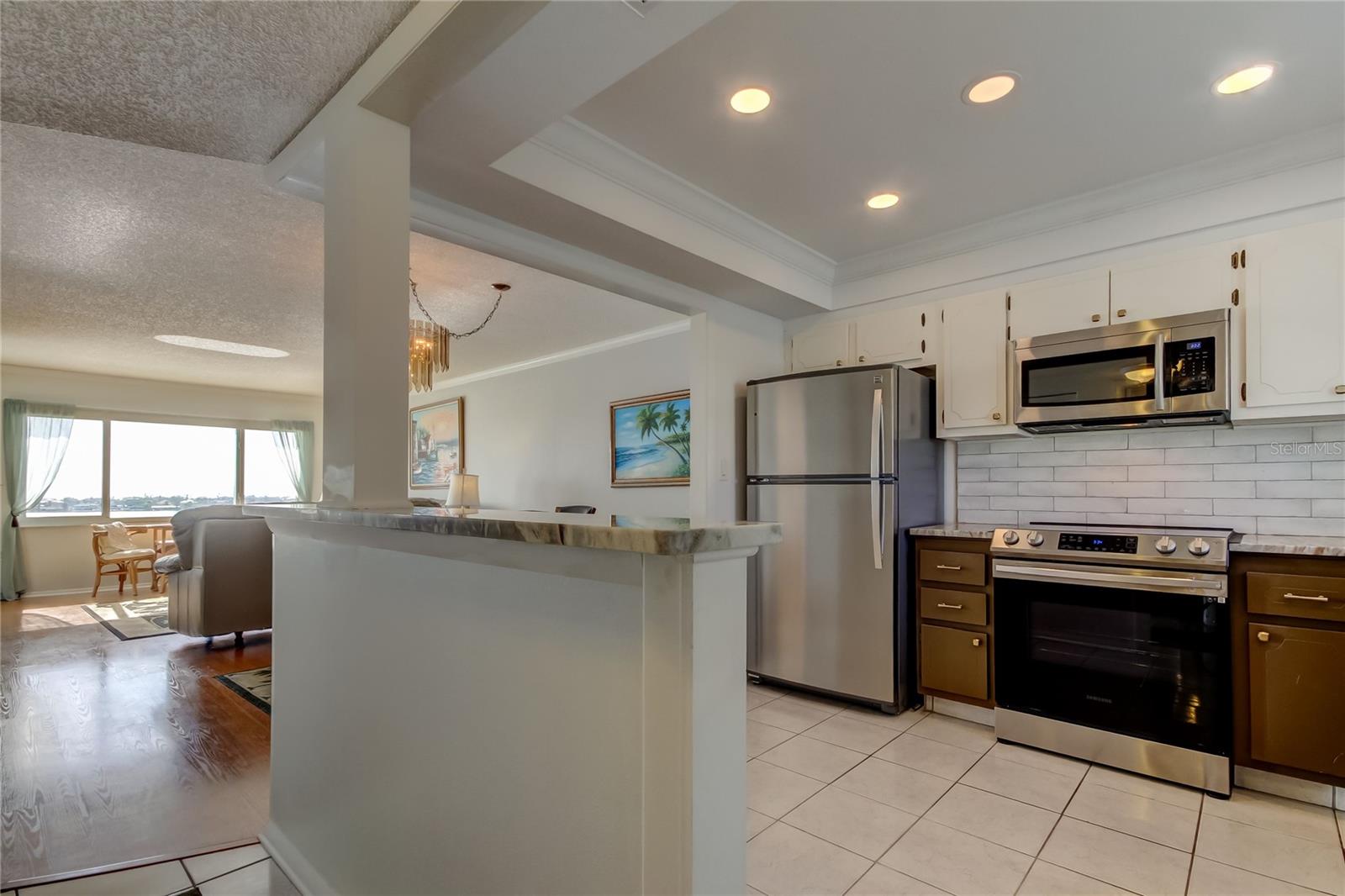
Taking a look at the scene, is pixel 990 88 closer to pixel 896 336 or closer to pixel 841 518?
pixel 896 336

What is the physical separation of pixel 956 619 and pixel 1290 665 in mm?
1143

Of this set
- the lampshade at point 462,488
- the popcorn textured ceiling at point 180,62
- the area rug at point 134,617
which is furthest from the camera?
the lampshade at point 462,488

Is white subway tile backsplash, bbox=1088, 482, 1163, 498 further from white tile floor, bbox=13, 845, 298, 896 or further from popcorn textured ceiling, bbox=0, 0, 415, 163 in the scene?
white tile floor, bbox=13, 845, 298, 896

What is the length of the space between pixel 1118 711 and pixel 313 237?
14.4 feet

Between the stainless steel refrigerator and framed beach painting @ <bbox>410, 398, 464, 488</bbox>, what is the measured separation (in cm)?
506

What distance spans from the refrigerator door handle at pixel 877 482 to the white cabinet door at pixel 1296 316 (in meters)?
1.38

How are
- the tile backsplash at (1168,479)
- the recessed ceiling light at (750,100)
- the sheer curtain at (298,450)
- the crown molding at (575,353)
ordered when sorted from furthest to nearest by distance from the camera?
the sheer curtain at (298,450)
the crown molding at (575,353)
the tile backsplash at (1168,479)
the recessed ceiling light at (750,100)

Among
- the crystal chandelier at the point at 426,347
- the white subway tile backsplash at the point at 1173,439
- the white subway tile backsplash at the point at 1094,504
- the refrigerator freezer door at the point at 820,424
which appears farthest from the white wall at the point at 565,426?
the white subway tile backsplash at the point at 1173,439

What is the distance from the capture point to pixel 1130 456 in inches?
117

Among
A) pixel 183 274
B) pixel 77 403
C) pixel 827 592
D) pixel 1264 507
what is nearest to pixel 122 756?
pixel 183 274

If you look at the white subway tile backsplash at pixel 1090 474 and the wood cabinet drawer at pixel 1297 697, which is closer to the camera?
the wood cabinet drawer at pixel 1297 697

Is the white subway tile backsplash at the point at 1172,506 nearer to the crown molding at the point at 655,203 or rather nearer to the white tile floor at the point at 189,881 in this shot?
the crown molding at the point at 655,203

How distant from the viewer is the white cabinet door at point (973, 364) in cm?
314

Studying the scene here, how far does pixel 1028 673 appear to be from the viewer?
2764mm
